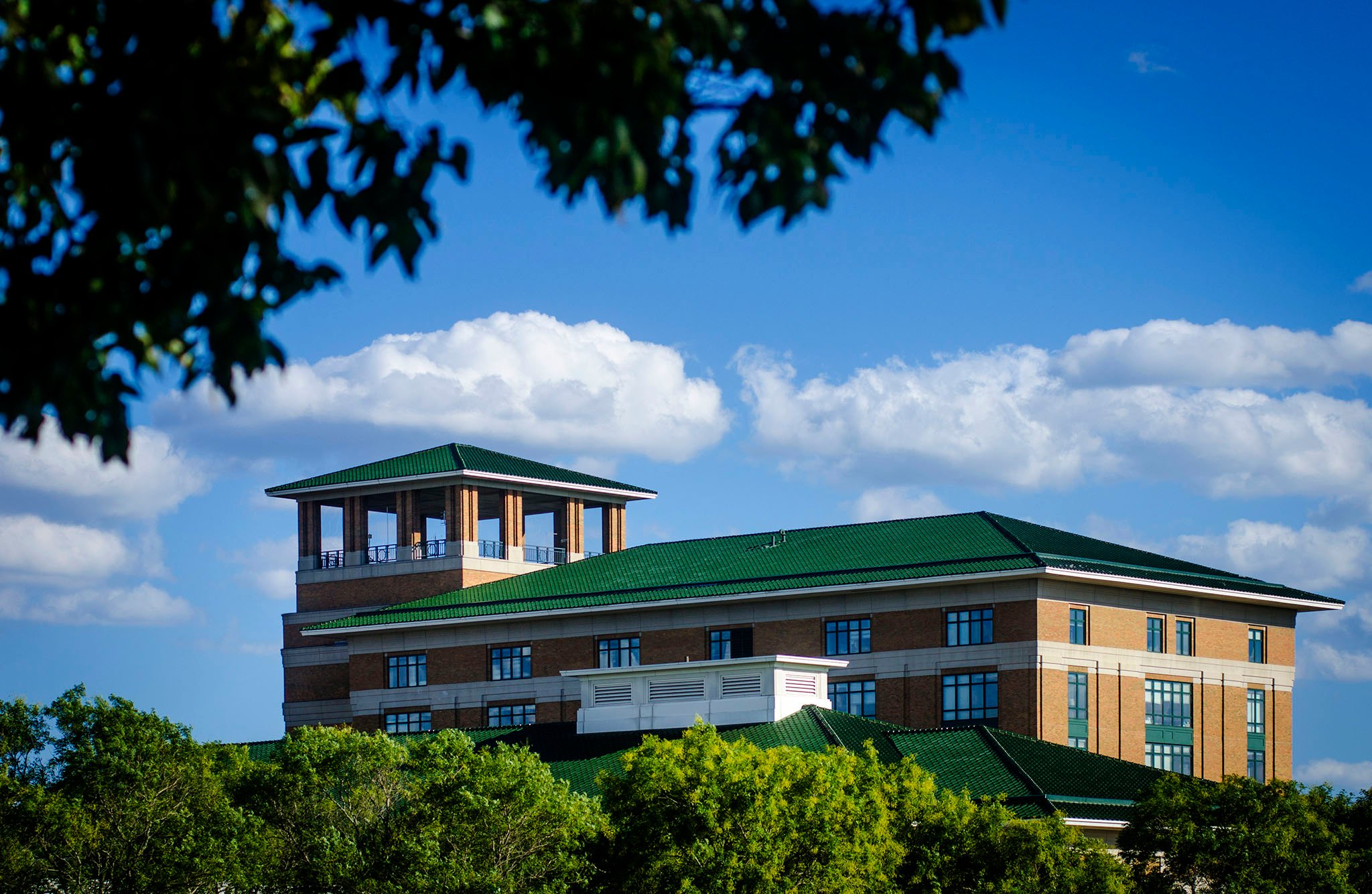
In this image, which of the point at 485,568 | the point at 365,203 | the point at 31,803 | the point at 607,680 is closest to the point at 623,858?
the point at 31,803

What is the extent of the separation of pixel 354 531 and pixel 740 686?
1266 inches

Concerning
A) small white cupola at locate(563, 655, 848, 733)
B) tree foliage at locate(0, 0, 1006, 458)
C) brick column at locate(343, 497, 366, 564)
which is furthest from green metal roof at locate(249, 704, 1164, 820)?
tree foliage at locate(0, 0, 1006, 458)

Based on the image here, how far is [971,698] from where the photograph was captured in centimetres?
6188

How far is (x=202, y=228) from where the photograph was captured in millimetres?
8266

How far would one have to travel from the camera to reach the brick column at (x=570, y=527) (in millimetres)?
81688

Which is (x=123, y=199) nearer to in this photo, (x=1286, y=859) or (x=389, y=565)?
(x=1286, y=859)

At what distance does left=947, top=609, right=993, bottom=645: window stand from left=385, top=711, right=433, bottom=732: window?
881 inches

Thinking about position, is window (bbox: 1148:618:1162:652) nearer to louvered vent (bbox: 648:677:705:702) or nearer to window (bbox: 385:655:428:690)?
louvered vent (bbox: 648:677:705:702)

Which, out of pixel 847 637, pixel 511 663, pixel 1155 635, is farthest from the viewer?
pixel 511 663

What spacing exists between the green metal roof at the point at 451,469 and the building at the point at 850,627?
241mm

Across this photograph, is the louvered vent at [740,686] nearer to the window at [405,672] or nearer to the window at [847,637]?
the window at [847,637]

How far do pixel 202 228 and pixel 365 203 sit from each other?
788mm

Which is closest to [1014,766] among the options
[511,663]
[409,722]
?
[511,663]

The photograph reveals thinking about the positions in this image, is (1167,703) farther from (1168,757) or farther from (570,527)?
(570,527)
